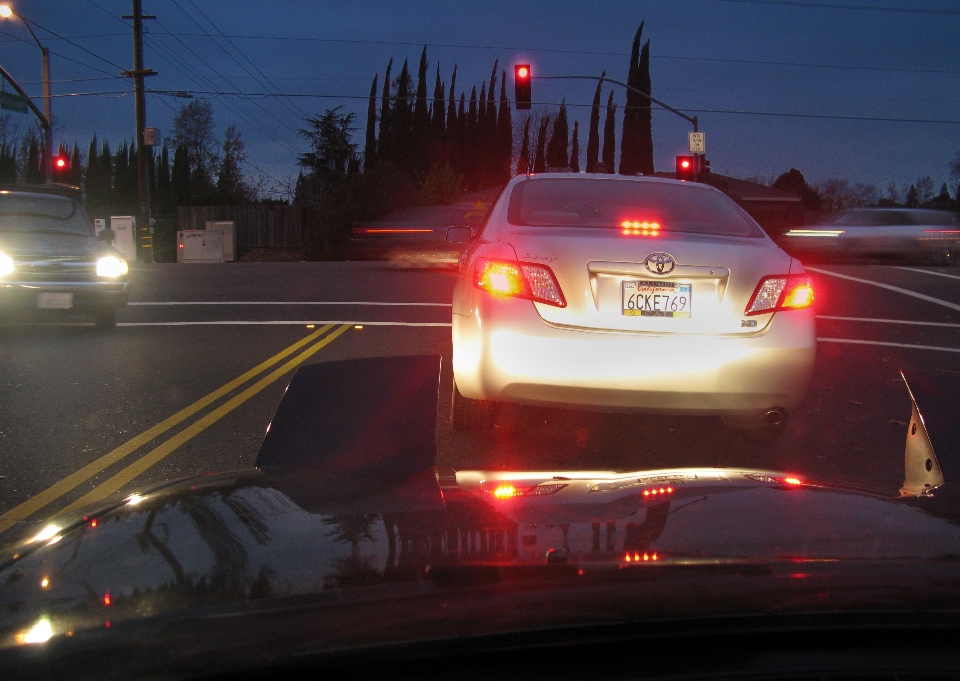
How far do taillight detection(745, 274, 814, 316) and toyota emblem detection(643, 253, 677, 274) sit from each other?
0.46 meters

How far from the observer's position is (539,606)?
57.9 inches

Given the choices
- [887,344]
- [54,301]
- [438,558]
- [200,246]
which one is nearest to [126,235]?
[200,246]

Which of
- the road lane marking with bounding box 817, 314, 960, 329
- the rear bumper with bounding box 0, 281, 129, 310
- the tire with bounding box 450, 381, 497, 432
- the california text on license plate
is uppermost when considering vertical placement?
the california text on license plate

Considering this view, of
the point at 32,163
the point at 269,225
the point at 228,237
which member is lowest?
the point at 228,237

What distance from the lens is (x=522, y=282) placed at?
15.8 feet

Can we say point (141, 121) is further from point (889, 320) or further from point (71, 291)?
point (889, 320)

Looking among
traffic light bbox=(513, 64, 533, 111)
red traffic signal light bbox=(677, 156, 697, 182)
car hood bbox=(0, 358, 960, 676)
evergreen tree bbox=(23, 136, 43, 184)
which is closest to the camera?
car hood bbox=(0, 358, 960, 676)

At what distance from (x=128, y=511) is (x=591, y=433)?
3979 mm

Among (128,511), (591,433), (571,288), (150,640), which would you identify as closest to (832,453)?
(591,433)

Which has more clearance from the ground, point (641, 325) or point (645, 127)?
point (645, 127)

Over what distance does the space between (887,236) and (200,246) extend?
1122 inches

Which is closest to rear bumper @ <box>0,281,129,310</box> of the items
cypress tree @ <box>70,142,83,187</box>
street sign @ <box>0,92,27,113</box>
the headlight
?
the headlight

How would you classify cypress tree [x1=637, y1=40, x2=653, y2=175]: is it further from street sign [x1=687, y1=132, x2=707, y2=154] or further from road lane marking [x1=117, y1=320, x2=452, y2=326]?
road lane marking [x1=117, y1=320, x2=452, y2=326]

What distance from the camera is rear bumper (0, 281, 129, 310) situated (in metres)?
10.5
